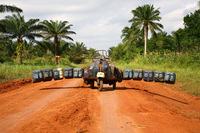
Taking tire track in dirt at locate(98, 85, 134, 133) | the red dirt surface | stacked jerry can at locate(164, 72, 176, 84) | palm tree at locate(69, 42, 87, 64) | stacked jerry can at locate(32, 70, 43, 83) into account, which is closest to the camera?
tire track in dirt at locate(98, 85, 134, 133)

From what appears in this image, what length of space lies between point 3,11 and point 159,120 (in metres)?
18.9

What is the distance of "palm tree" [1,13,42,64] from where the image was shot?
27125mm

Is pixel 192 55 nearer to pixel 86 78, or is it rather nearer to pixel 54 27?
pixel 86 78

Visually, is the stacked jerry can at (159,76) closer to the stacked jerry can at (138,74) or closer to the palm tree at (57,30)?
the stacked jerry can at (138,74)

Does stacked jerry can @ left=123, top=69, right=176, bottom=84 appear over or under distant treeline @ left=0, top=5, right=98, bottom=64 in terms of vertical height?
under

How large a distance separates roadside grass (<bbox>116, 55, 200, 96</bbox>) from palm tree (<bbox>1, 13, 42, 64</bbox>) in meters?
16.7

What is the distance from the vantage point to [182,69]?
1912 centimetres

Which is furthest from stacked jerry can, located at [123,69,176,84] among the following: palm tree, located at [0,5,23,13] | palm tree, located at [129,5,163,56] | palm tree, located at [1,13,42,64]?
palm tree, located at [129,5,163,56]

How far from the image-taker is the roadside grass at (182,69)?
39.3 ft

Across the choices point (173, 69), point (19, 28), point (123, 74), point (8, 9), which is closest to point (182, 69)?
point (173, 69)

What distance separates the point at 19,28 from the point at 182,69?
74.7 feet

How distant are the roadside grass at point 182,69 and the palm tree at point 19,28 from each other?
54.7ft

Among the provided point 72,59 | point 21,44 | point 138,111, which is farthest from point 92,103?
point 72,59

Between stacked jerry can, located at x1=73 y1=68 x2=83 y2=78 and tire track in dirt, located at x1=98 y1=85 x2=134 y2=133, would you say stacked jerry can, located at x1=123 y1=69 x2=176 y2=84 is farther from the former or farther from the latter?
tire track in dirt, located at x1=98 y1=85 x2=134 y2=133
